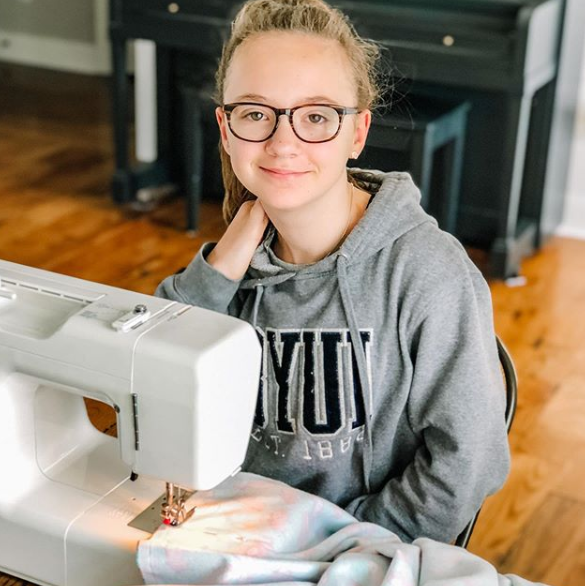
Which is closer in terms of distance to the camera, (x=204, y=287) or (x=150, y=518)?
(x=150, y=518)

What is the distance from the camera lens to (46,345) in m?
1.17

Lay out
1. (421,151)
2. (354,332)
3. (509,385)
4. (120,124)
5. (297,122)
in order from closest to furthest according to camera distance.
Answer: (297,122)
(354,332)
(509,385)
(421,151)
(120,124)

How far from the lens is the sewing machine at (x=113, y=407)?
1.12 m

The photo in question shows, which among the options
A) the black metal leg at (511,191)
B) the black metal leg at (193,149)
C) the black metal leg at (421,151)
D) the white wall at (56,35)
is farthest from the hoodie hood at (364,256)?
the white wall at (56,35)

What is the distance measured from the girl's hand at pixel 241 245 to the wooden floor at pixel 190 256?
27 centimetres

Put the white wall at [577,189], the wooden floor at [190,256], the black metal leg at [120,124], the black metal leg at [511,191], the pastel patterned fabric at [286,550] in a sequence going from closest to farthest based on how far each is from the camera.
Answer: the pastel patterned fabric at [286,550]
the wooden floor at [190,256]
the black metal leg at [511,191]
the white wall at [577,189]
the black metal leg at [120,124]

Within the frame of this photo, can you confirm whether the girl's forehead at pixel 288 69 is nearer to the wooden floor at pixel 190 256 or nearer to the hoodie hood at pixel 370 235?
the hoodie hood at pixel 370 235

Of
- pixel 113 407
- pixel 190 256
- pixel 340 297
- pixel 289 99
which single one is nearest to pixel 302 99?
pixel 289 99

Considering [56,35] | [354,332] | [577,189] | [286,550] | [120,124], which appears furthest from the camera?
[56,35]

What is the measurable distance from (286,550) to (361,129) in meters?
0.54

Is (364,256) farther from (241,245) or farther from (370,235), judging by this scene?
(241,245)

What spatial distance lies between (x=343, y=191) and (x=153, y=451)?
428 mm

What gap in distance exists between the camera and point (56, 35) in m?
6.48

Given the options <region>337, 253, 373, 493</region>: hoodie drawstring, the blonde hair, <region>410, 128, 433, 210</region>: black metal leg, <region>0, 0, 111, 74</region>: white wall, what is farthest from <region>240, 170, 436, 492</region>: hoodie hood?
<region>0, 0, 111, 74</region>: white wall
